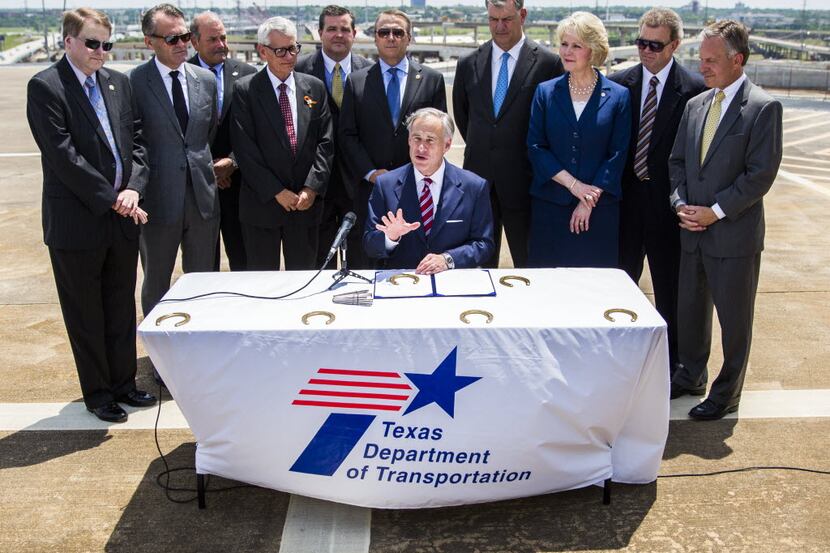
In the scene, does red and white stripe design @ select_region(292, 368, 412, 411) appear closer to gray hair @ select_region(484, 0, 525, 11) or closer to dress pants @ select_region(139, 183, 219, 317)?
dress pants @ select_region(139, 183, 219, 317)

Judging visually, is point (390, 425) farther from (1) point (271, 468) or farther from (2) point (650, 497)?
(2) point (650, 497)

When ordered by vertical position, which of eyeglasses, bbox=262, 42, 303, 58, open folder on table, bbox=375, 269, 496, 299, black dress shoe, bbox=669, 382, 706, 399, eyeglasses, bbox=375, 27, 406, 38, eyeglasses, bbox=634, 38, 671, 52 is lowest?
black dress shoe, bbox=669, 382, 706, 399

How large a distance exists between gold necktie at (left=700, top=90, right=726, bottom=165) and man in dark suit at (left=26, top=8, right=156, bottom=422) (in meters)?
3.08

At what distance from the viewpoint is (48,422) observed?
15.3ft

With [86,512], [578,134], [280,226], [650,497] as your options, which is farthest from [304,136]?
[650,497]

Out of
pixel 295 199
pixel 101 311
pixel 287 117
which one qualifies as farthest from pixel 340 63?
pixel 101 311

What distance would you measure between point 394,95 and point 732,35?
7.13ft

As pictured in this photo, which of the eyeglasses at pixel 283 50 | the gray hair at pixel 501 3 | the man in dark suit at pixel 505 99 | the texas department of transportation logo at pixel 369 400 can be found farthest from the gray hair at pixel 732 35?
the eyeglasses at pixel 283 50

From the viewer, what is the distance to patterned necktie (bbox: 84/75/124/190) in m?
4.41

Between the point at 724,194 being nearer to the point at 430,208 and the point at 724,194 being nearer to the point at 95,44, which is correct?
the point at 430,208

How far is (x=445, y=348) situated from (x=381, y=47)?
2.77 metres

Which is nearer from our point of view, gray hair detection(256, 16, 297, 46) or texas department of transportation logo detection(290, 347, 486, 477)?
texas department of transportation logo detection(290, 347, 486, 477)

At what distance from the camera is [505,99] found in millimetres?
5320

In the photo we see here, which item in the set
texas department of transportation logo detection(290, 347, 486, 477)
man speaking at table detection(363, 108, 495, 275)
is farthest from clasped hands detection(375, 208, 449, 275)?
texas department of transportation logo detection(290, 347, 486, 477)
